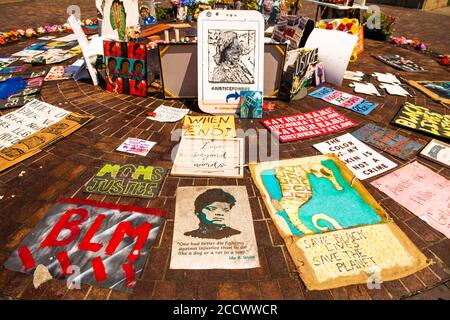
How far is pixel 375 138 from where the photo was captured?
13.9ft

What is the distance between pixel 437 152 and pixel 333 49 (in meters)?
2.85

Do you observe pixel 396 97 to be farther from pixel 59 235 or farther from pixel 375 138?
pixel 59 235

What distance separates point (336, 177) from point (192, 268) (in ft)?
7.11

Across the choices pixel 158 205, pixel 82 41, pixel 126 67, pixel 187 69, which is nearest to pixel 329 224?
pixel 158 205

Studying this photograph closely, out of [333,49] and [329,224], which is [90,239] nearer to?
[329,224]

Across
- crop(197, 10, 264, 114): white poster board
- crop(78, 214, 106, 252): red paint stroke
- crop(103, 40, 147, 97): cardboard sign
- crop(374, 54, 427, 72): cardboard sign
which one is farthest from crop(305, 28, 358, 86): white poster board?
crop(78, 214, 106, 252): red paint stroke

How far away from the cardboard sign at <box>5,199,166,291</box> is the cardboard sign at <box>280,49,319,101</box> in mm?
3445

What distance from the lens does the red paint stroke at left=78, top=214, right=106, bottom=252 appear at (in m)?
2.56

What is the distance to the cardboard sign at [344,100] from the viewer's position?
16.6ft

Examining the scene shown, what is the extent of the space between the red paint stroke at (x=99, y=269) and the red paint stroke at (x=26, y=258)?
529 mm

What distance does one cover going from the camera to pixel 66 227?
8.98 ft

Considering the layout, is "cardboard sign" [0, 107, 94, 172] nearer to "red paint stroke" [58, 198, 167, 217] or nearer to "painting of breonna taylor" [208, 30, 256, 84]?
"red paint stroke" [58, 198, 167, 217]
